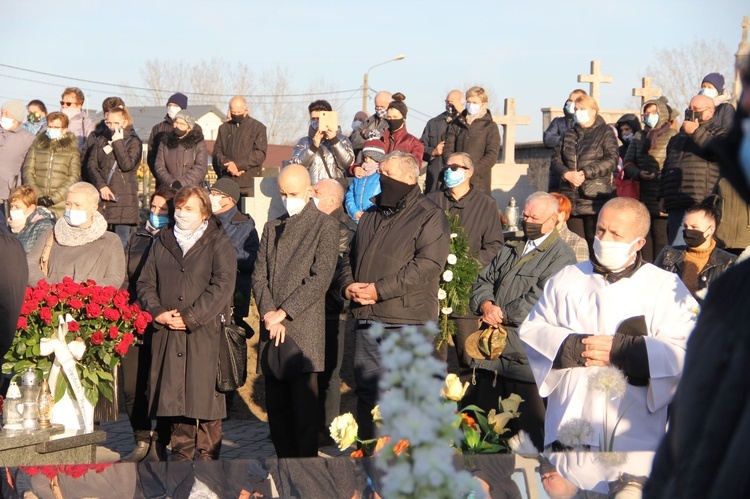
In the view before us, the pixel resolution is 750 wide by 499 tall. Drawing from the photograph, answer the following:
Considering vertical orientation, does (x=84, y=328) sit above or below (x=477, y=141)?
below

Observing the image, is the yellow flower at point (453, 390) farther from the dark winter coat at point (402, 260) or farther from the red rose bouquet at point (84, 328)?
the red rose bouquet at point (84, 328)

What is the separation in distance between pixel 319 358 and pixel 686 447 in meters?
6.04

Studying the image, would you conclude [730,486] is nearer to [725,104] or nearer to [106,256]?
[106,256]

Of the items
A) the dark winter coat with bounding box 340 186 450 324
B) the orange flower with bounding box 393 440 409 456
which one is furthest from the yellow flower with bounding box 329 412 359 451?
the dark winter coat with bounding box 340 186 450 324

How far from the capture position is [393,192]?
7.61m

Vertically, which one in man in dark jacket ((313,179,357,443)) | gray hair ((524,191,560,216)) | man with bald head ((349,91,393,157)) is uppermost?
man with bald head ((349,91,393,157))

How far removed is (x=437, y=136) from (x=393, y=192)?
5.90 m

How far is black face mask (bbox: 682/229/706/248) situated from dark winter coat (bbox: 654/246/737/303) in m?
0.13

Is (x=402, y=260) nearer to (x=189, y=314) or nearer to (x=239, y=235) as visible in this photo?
(x=189, y=314)

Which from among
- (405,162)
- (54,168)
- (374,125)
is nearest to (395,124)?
(374,125)

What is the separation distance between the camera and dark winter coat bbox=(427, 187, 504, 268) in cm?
913

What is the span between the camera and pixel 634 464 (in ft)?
13.1

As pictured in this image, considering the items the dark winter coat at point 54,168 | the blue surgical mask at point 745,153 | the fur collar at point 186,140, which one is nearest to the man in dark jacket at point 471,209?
the fur collar at point 186,140

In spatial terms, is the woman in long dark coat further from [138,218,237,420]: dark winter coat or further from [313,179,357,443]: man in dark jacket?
[313,179,357,443]: man in dark jacket
